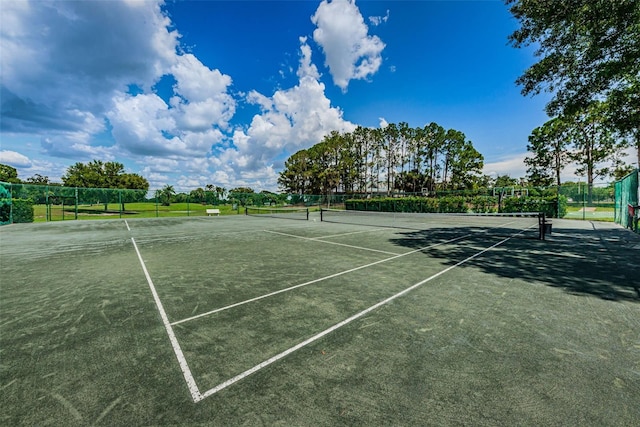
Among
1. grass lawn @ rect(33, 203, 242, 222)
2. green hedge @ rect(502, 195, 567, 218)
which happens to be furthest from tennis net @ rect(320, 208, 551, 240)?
grass lawn @ rect(33, 203, 242, 222)

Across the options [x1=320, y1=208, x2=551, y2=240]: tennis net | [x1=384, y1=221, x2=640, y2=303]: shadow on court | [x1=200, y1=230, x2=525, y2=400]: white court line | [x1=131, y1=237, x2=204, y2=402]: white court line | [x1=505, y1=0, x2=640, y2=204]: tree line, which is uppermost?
[x1=505, y1=0, x2=640, y2=204]: tree line

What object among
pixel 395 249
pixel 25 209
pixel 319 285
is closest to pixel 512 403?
pixel 319 285

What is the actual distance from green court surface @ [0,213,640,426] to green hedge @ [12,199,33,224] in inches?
910

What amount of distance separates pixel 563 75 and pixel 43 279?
1977cm

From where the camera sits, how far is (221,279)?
5977 mm

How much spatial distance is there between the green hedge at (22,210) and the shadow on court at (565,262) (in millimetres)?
30206

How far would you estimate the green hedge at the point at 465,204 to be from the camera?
25531mm

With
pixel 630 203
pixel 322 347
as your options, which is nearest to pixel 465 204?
pixel 630 203

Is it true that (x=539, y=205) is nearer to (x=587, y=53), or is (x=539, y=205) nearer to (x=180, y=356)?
(x=587, y=53)

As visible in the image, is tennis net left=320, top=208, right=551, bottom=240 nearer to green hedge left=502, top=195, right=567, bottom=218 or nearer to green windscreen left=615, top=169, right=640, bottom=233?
green hedge left=502, top=195, right=567, bottom=218

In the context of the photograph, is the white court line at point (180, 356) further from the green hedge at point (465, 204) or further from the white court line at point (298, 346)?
the green hedge at point (465, 204)

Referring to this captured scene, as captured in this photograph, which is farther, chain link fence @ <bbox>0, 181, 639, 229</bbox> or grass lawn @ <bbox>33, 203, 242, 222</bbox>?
grass lawn @ <bbox>33, 203, 242, 222</bbox>

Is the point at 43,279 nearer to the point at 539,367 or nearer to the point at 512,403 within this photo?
the point at 512,403

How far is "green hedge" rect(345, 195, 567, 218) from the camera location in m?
25.5
